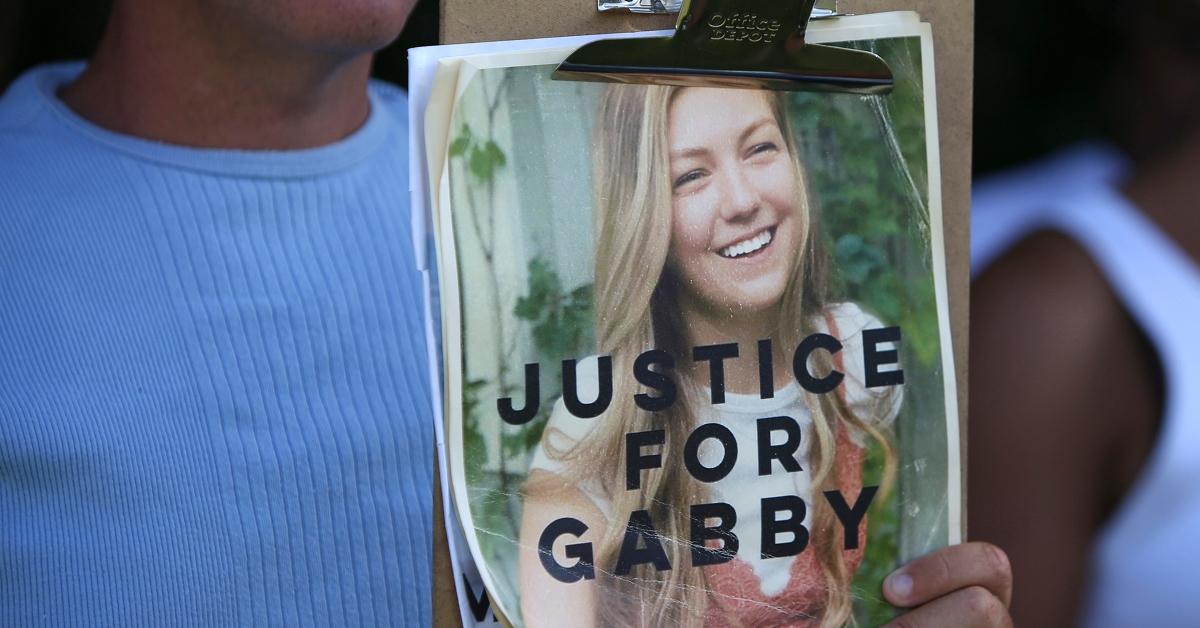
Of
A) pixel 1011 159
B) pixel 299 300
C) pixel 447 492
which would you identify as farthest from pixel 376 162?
pixel 1011 159

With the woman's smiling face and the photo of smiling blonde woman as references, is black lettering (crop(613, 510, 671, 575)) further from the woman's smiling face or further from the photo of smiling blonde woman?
the woman's smiling face

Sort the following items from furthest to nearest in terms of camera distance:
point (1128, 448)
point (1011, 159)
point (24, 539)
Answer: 1. point (1011, 159)
2. point (1128, 448)
3. point (24, 539)

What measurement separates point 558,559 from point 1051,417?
89 cm

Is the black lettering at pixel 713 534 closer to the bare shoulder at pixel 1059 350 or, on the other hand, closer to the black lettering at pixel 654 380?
the black lettering at pixel 654 380

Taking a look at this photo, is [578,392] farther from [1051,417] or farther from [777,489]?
[1051,417]

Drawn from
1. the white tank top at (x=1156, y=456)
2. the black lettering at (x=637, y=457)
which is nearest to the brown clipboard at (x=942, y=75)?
the black lettering at (x=637, y=457)

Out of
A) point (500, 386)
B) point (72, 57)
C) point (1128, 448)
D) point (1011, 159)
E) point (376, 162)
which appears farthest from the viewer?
point (1011, 159)

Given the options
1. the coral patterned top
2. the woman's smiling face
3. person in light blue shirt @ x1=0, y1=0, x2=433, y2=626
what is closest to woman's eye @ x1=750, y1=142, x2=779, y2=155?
the woman's smiling face

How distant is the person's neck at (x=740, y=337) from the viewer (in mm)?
719

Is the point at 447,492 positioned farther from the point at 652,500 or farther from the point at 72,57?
the point at 72,57

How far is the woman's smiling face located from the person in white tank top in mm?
698

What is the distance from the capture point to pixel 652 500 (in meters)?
0.72

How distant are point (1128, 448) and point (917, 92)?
36.1 inches

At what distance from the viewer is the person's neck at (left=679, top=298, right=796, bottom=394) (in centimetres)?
72
